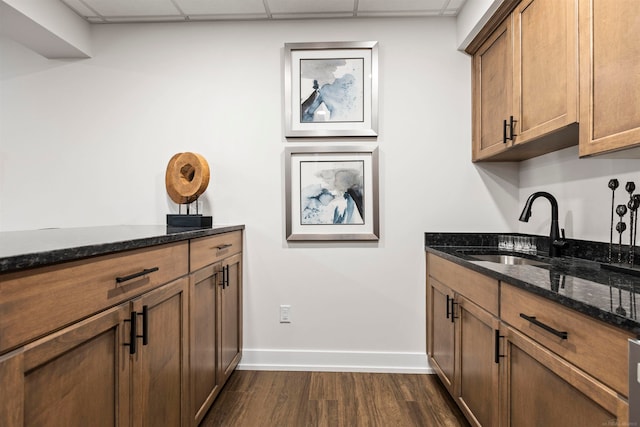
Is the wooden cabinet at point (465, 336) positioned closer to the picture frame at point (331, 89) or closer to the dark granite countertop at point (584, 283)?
the dark granite countertop at point (584, 283)

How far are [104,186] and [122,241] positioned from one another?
172 centimetres

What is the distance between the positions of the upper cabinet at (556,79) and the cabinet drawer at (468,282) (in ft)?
1.98

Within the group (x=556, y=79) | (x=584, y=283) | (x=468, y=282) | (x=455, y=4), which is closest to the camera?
(x=584, y=283)

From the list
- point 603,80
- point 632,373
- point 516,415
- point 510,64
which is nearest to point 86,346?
point 632,373

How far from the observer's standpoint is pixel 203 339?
→ 176 cm

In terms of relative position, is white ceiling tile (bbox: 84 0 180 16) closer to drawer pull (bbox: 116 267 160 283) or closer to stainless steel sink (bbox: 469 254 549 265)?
drawer pull (bbox: 116 267 160 283)

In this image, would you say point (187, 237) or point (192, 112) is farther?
point (192, 112)

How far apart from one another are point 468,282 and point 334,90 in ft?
4.89

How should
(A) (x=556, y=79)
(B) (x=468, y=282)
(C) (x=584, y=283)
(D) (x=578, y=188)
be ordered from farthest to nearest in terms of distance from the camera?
(D) (x=578, y=188), (B) (x=468, y=282), (A) (x=556, y=79), (C) (x=584, y=283)

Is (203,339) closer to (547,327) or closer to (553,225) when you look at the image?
(547,327)

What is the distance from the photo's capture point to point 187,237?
1537mm

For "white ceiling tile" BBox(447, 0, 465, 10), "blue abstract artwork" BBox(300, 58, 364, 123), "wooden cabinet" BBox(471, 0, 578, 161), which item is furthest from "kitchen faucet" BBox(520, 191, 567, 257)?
"white ceiling tile" BBox(447, 0, 465, 10)

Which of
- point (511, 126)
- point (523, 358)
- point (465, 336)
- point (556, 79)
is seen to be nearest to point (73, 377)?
point (523, 358)

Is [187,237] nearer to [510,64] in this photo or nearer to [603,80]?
[603,80]
